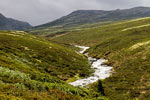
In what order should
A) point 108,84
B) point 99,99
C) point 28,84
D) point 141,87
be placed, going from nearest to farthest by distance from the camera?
point 28,84 → point 99,99 → point 141,87 → point 108,84

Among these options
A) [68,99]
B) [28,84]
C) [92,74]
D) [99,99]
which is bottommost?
[92,74]

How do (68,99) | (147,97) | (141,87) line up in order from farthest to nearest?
(141,87), (147,97), (68,99)

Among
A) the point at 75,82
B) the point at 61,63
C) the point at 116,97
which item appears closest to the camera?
the point at 116,97

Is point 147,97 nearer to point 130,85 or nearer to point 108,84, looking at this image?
point 130,85

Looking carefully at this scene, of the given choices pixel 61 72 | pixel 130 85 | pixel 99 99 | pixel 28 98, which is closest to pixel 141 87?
pixel 130 85

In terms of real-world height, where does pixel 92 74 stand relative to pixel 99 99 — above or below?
below

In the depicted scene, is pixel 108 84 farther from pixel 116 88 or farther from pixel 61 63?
pixel 61 63

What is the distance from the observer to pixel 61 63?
5334 centimetres

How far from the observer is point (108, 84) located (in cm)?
3631

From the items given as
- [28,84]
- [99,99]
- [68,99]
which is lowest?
[99,99]

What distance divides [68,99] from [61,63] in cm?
3865

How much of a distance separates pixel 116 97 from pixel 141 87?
585 centimetres

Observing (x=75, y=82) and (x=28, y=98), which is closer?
→ (x=28, y=98)

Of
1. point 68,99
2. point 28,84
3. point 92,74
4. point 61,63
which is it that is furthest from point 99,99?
point 61,63
